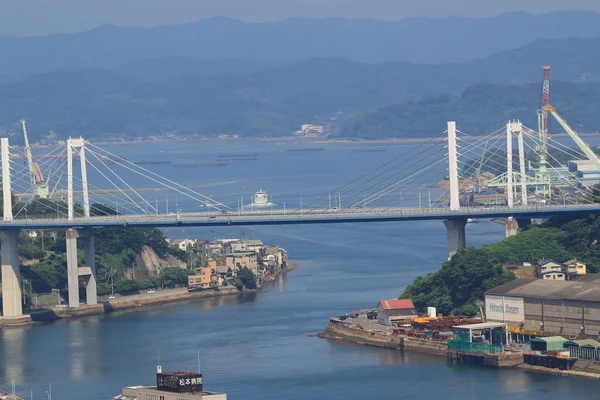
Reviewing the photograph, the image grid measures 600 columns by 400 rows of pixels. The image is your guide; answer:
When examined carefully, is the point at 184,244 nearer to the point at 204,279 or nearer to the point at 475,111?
the point at 204,279

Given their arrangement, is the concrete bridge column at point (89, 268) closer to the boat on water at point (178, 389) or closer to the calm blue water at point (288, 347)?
the calm blue water at point (288, 347)

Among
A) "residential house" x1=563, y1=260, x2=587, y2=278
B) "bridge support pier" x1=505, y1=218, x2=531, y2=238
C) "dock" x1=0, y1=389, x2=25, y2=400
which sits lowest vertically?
"dock" x1=0, y1=389, x2=25, y2=400

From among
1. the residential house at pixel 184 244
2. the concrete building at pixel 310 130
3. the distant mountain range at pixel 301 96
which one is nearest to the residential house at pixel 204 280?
the residential house at pixel 184 244

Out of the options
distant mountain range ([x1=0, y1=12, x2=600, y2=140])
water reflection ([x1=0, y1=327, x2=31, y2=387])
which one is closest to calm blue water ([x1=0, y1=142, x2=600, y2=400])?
water reflection ([x1=0, y1=327, x2=31, y2=387])

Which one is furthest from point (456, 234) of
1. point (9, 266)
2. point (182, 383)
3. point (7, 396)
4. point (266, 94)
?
point (266, 94)

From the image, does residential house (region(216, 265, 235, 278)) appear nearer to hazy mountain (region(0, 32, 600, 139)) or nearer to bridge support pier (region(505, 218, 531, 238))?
bridge support pier (region(505, 218, 531, 238))

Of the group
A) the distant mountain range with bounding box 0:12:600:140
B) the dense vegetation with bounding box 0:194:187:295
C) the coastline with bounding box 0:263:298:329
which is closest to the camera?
the coastline with bounding box 0:263:298:329
